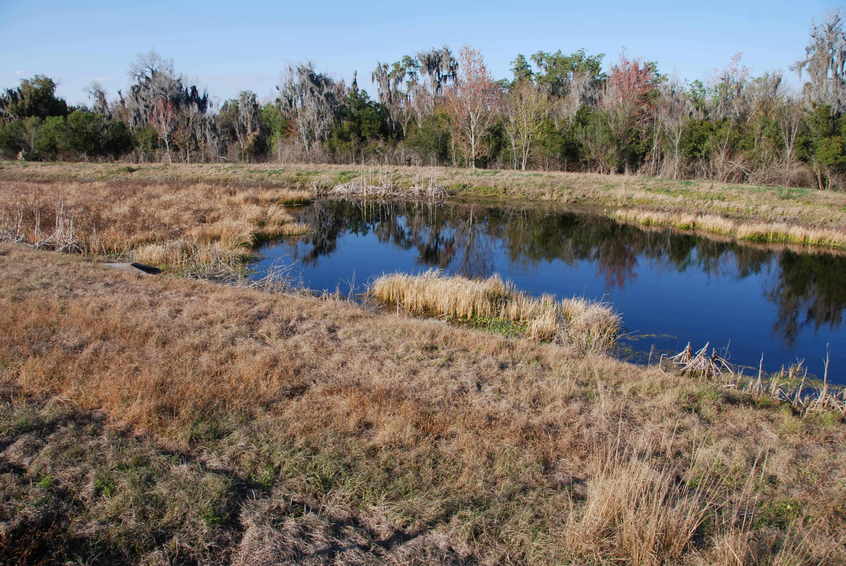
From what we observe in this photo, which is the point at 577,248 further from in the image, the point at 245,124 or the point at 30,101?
the point at 30,101

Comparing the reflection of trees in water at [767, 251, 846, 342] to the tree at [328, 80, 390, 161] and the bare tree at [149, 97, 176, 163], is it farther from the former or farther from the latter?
the bare tree at [149, 97, 176, 163]

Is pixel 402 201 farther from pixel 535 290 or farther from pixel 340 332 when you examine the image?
pixel 340 332

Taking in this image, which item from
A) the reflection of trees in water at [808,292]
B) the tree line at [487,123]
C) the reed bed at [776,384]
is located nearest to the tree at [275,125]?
the tree line at [487,123]

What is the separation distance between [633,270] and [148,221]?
1628 centimetres

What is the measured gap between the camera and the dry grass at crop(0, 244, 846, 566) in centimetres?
389

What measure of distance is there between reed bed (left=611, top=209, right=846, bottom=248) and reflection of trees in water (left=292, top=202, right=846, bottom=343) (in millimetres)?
1309

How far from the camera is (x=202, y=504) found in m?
4.18

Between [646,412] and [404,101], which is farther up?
[404,101]

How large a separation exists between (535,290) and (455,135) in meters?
30.8

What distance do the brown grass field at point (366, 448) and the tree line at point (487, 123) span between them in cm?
3044

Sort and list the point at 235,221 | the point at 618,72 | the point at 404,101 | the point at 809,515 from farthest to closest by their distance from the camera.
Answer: the point at 404,101 < the point at 618,72 < the point at 235,221 < the point at 809,515

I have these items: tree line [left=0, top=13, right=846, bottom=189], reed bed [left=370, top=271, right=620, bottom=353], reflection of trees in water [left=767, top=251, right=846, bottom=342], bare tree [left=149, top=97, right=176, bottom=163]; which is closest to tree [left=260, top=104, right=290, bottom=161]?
tree line [left=0, top=13, right=846, bottom=189]

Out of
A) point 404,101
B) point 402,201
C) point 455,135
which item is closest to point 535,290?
point 402,201

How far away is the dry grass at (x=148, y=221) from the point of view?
14425mm
